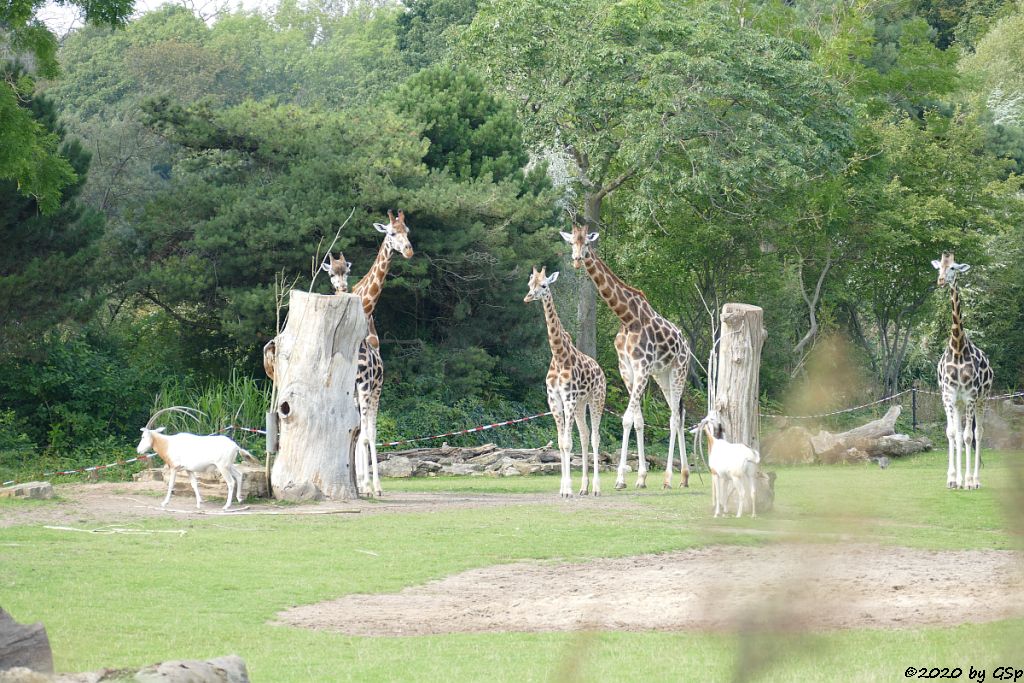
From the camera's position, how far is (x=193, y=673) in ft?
15.3

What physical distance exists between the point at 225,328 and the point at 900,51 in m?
26.7

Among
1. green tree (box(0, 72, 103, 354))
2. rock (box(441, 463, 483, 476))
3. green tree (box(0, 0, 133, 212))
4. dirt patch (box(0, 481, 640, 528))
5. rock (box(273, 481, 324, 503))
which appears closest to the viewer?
→ dirt patch (box(0, 481, 640, 528))

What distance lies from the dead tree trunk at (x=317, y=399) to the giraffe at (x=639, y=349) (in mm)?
4011

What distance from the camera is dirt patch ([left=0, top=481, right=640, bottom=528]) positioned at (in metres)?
13.6

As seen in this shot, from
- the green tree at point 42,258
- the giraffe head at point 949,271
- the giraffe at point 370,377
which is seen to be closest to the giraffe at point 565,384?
the giraffe at point 370,377

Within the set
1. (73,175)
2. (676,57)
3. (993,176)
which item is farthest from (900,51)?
(73,175)

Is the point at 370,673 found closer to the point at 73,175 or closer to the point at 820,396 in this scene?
the point at 820,396

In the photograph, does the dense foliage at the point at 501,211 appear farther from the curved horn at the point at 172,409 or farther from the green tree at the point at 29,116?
the curved horn at the point at 172,409

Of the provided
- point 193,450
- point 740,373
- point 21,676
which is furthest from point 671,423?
point 21,676

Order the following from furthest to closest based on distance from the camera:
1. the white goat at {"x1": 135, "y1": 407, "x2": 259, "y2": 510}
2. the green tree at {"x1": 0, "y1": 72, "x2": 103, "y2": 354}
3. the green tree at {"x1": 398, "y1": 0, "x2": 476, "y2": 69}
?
the green tree at {"x1": 398, "y1": 0, "x2": 476, "y2": 69}
the green tree at {"x1": 0, "y1": 72, "x2": 103, "y2": 354}
the white goat at {"x1": 135, "y1": 407, "x2": 259, "y2": 510}

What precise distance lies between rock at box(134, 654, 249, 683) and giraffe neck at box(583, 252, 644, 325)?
45.6ft

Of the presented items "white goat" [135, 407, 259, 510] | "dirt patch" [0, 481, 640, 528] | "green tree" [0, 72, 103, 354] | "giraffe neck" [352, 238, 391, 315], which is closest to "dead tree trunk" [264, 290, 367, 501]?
"dirt patch" [0, 481, 640, 528]

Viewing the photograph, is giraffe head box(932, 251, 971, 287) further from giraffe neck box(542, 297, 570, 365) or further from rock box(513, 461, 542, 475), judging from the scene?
rock box(513, 461, 542, 475)

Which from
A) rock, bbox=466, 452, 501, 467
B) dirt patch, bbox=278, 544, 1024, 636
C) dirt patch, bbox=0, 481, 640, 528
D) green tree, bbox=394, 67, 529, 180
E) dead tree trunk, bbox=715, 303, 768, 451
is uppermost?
green tree, bbox=394, 67, 529, 180
